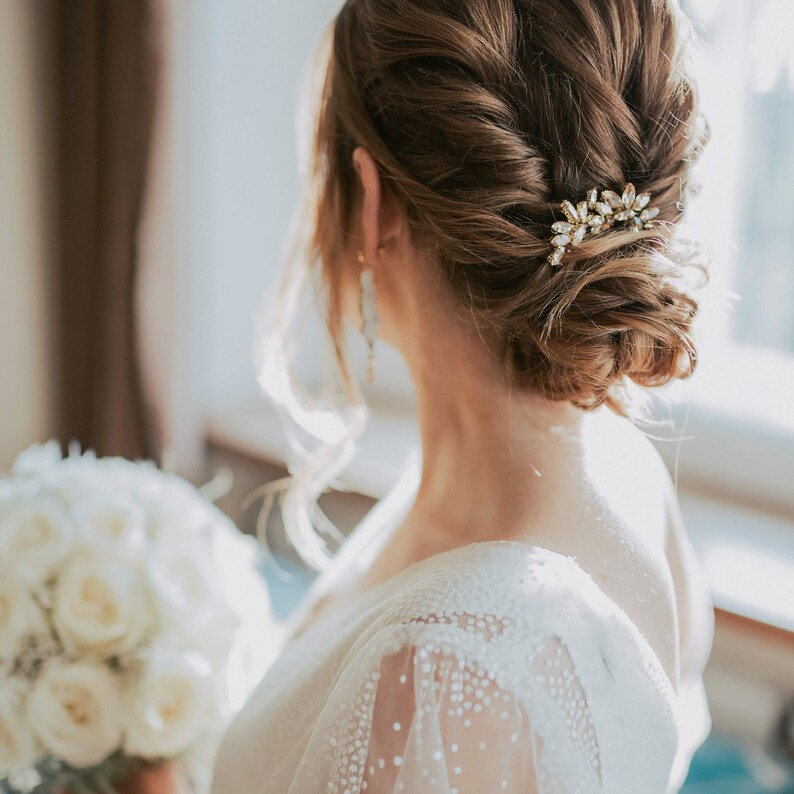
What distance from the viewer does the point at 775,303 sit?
161 cm

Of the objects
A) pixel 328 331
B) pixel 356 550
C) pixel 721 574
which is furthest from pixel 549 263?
pixel 721 574

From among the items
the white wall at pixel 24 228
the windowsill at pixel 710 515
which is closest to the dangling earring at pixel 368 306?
the windowsill at pixel 710 515

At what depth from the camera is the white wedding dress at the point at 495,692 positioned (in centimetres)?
58

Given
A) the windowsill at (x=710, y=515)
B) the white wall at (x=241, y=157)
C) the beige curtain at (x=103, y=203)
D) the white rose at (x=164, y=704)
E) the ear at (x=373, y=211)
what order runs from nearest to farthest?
the ear at (x=373, y=211) → the white rose at (x=164, y=704) → the windowsill at (x=710, y=515) → the beige curtain at (x=103, y=203) → the white wall at (x=241, y=157)

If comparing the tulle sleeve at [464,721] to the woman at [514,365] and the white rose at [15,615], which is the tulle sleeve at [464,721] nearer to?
the woman at [514,365]

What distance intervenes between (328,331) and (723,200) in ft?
3.33

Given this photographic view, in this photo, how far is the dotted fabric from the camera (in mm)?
584

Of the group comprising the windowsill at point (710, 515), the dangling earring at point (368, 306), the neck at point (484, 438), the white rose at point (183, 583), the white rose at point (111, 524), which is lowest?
the windowsill at point (710, 515)

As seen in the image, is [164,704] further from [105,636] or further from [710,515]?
[710,515]

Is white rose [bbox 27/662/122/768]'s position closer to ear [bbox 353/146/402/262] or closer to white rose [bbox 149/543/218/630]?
white rose [bbox 149/543/218/630]

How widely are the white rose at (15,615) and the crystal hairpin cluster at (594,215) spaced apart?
570mm

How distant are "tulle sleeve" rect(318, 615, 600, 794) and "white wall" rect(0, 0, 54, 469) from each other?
1276mm

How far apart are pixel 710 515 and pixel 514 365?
0.89m

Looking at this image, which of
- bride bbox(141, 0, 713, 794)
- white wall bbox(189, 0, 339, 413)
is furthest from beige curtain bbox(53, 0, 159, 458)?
bride bbox(141, 0, 713, 794)
